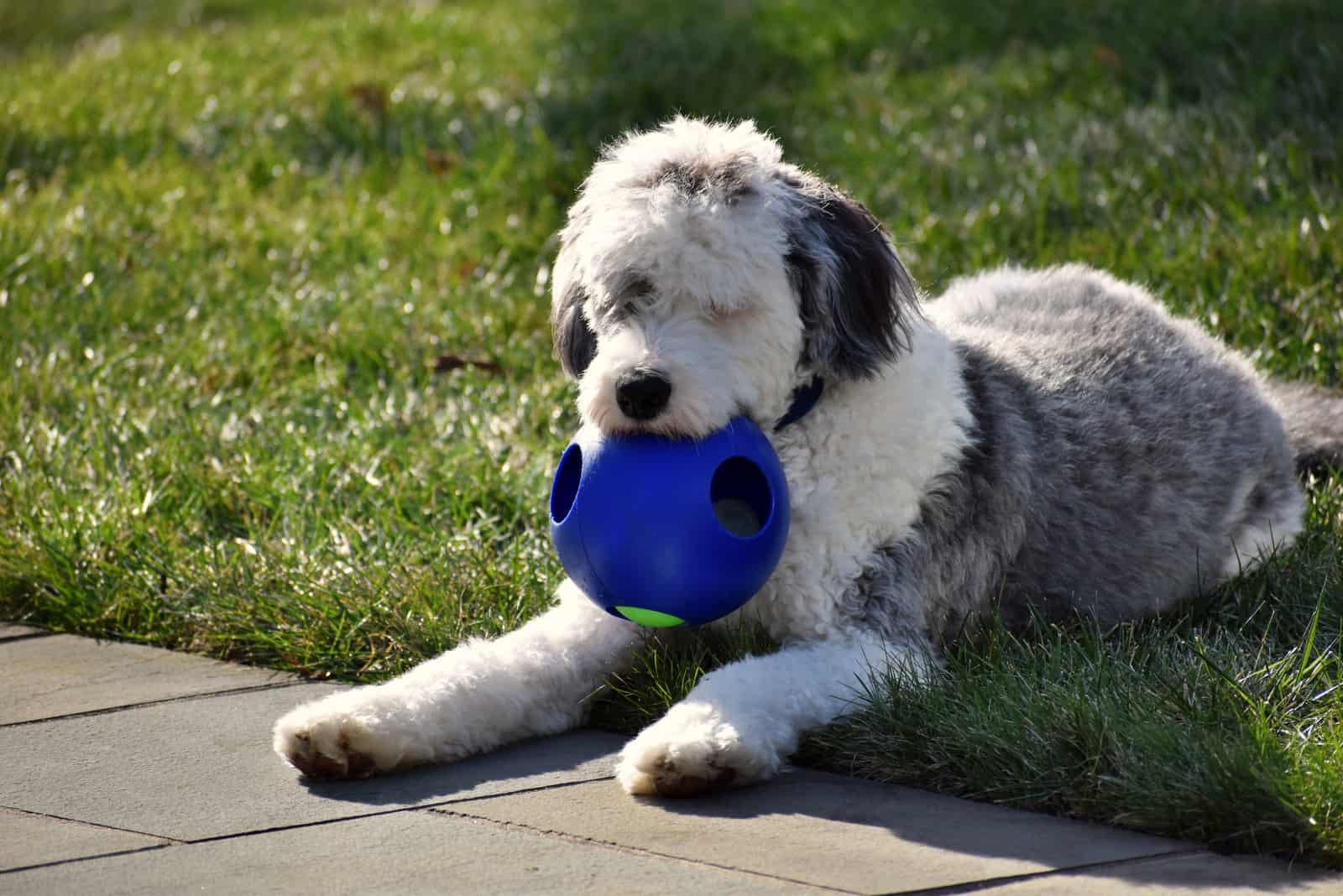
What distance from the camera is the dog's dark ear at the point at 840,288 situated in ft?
13.1

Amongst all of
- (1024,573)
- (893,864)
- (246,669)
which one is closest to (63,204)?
(246,669)

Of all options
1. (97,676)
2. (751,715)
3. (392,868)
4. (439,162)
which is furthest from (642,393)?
(439,162)

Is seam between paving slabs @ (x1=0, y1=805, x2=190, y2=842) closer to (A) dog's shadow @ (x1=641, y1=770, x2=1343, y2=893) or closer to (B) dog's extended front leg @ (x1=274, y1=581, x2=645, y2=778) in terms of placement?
(B) dog's extended front leg @ (x1=274, y1=581, x2=645, y2=778)

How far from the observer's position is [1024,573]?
14.5 feet

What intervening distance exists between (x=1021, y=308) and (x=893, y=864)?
2.55m

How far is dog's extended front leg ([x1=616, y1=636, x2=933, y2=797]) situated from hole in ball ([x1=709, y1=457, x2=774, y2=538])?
0.32 m

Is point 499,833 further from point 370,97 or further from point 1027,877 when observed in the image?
point 370,97

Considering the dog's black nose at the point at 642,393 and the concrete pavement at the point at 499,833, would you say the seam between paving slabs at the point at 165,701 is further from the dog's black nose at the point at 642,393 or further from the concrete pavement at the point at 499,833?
the dog's black nose at the point at 642,393

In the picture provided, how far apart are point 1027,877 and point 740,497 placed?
1.40 m

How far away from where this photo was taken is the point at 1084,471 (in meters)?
4.57

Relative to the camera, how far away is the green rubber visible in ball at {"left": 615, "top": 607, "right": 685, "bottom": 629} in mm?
3926

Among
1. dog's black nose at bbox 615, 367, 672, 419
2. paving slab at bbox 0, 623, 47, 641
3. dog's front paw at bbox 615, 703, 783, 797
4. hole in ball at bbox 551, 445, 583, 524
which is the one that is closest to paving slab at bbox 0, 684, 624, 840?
dog's front paw at bbox 615, 703, 783, 797

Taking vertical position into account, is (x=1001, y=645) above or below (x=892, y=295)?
below

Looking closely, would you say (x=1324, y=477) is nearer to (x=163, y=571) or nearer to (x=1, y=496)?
(x=163, y=571)
